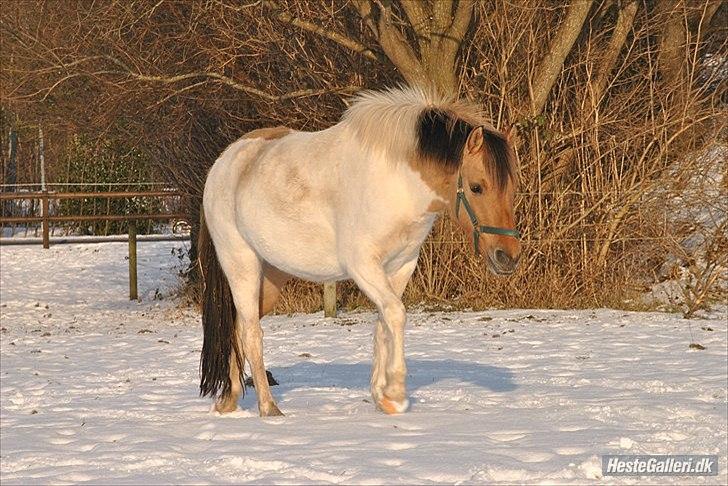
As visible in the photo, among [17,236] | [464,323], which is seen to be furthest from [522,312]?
[17,236]

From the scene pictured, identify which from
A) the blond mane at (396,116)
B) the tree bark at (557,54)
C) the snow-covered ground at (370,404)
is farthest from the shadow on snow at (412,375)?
the tree bark at (557,54)

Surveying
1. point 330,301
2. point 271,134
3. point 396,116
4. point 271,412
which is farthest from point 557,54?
point 271,412

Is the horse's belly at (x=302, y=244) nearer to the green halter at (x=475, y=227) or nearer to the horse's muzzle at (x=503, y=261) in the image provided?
the green halter at (x=475, y=227)

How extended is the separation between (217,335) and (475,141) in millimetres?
2079

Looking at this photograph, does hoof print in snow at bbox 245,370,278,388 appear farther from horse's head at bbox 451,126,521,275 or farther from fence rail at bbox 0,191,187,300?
fence rail at bbox 0,191,187,300

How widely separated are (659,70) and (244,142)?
716 cm

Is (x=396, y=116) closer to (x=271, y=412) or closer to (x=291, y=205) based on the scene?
(x=291, y=205)

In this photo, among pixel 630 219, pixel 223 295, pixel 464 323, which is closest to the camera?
pixel 223 295

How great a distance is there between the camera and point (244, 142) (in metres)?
7.26

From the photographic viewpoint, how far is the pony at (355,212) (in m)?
6.13

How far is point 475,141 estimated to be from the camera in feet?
20.0

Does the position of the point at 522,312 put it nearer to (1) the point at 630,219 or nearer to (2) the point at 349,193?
(1) the point at 630,219

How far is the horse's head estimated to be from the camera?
6.04 m

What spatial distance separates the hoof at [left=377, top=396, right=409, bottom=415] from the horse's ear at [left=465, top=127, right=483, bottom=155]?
1438 millimetres
